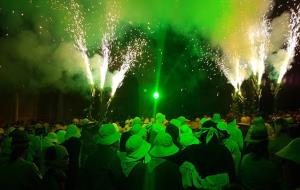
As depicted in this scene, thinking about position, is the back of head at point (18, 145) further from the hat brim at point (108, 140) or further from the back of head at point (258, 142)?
the back of head at point (258, 142)

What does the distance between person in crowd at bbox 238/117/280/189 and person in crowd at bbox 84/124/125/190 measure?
1321 mm

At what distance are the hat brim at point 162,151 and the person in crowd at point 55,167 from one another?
1010mm

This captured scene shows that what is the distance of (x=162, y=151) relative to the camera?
3.88 metres

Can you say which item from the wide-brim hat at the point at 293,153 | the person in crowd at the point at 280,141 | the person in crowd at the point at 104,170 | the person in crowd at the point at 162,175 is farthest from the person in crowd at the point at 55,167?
the person in crowd at the point at 280,141

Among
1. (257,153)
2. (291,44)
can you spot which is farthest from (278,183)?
(291,44)

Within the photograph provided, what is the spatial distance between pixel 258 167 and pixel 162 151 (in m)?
0.96

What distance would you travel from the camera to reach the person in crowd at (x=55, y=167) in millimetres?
3781

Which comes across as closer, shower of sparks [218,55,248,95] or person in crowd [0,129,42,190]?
person in crowd [0,129,42,190]

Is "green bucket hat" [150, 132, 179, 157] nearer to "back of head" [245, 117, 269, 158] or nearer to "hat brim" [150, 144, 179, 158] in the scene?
"hat brim" [150, 144, 179, 158]

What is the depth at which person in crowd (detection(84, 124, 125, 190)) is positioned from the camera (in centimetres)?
398

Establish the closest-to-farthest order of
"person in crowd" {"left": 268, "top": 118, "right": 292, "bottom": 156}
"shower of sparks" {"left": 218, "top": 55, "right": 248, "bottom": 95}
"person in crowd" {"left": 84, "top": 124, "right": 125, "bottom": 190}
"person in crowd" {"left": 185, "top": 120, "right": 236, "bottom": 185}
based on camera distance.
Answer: "person in crowd" {"left": 185, "top": 120, "right": 236, "bottom": 185}
"person in crowd" {"left": 84, "top": 124, "right": 125, "bottom": 190}
"person in crowd" {"left": 268, "top": 118, "right": 292, "bottom": 156}
"shower of sparks" {"left": 218, "top": 55, "right": 248, "bottom": 95}

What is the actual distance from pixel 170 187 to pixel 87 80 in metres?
15.2

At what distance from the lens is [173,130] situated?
6.79 m

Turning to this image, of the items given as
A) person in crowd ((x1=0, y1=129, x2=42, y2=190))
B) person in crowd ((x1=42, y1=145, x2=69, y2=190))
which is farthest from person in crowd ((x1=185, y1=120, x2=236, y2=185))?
person in crowd ((x1=0, y1=129, x2=42, y2=190))
